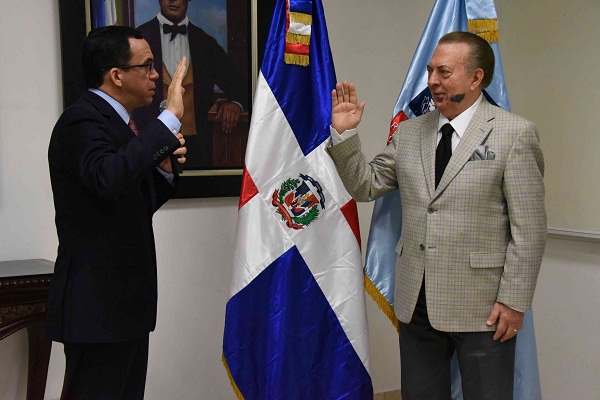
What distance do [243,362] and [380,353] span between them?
116 cm

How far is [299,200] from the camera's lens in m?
2.20

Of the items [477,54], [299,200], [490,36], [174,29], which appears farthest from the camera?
[174,29]

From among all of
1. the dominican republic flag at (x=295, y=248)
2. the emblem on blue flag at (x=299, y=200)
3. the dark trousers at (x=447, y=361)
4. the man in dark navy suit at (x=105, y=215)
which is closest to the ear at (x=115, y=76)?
the man in dark navy suit at (x=105, y=215)

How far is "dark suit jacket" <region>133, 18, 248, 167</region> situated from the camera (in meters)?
2.48

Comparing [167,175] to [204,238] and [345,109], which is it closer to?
[345,109]

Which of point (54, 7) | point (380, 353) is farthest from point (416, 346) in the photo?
point (54, 7)

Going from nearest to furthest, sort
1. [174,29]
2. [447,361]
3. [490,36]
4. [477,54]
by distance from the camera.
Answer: [477,54] < [447,361] < [490,36] < [174,29]

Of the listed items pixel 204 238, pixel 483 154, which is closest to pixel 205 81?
pixel 204 238

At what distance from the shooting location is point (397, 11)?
303cm

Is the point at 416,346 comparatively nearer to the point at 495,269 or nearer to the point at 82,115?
the point at 495,269

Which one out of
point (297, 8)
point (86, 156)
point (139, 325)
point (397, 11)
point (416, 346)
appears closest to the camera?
point (86, 156)

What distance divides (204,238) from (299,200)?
636 mm

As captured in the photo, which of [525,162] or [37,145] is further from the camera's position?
[37,145]

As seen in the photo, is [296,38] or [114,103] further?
[296,38]
